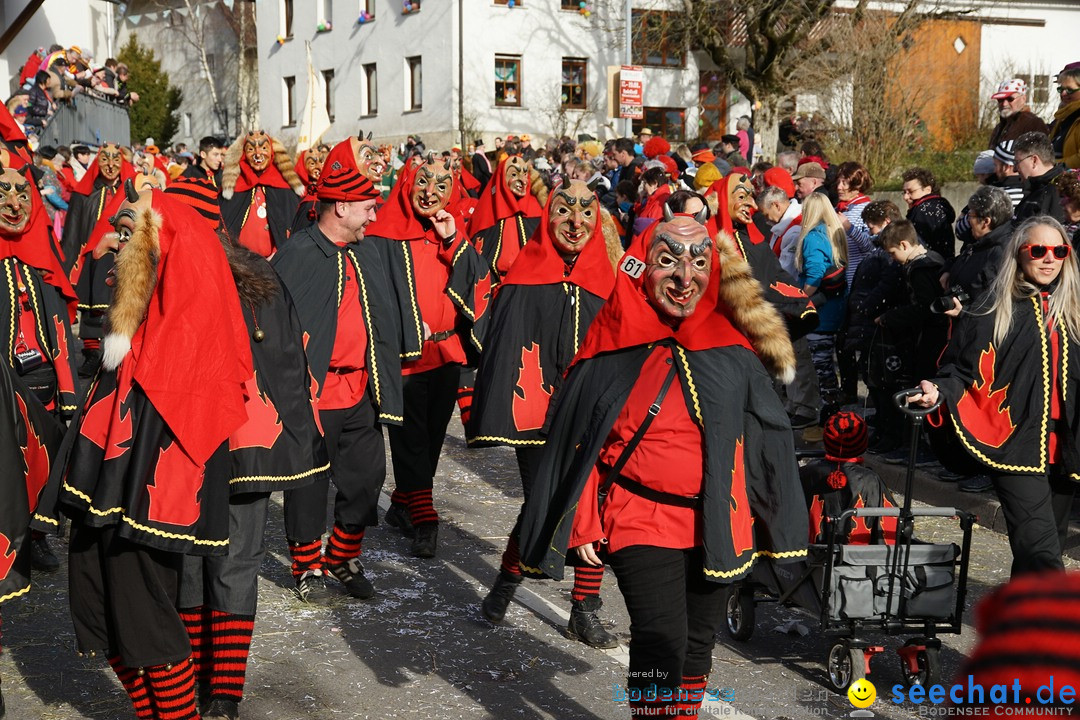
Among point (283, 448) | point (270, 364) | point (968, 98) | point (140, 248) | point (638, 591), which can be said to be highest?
point (968, 98)

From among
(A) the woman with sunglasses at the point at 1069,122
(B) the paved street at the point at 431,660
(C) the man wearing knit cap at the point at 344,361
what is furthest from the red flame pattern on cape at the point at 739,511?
(A) the woman with sunglasses at the point at 1069,122

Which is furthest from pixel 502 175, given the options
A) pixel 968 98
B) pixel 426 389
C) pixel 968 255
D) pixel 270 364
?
pixel 968 98

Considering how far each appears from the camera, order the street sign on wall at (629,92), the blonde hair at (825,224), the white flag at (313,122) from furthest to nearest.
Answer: the street sign on wall at (629,92) → the white flag at (313,122) → the blonde hair at (825,224)

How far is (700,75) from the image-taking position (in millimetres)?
42156

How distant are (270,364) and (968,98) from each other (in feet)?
67.7

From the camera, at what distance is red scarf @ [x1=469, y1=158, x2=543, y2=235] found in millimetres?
9711

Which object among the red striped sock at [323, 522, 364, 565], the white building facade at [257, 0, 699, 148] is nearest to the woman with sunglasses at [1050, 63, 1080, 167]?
the red striped sock at [323, 522, 364, 565]

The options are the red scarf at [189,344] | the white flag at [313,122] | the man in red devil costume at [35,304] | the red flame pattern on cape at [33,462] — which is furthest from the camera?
the white flag at [313,122]

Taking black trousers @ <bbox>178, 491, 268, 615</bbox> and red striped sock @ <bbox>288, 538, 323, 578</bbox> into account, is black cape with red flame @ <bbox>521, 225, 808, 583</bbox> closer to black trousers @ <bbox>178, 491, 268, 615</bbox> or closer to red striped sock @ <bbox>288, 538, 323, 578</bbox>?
black trousers @ <bbox>178, 491, 268, 615</bbox>

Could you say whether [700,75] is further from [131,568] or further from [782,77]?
[131,568]

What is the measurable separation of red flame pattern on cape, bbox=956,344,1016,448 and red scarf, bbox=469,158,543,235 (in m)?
4.69

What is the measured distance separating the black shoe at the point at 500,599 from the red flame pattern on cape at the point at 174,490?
2.28 m

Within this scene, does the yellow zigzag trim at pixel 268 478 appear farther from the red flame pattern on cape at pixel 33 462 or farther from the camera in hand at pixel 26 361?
the camera in hand at pixel 26 361

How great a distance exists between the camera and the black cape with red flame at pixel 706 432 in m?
4.20
